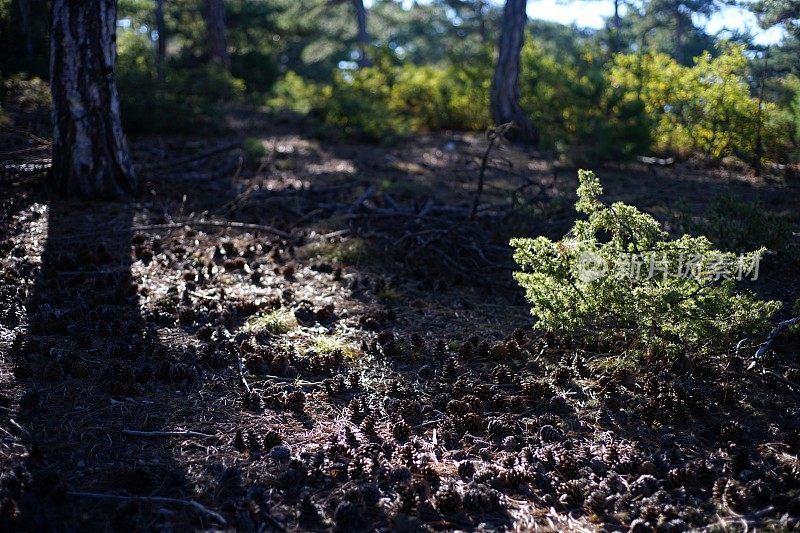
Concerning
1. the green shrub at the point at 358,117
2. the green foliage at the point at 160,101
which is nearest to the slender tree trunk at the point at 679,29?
the green shrub at the point at 358,117

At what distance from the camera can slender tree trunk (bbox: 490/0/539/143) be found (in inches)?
483

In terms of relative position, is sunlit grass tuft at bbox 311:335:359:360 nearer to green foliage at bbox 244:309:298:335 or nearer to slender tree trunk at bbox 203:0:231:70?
green foliage at bbox 244:309:298:335

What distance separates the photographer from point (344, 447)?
2.94 metres

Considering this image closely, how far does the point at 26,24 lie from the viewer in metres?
11.1

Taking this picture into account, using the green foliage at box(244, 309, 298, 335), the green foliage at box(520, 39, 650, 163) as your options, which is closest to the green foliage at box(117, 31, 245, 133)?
the green foliage at box(520, 39, 650, 163)

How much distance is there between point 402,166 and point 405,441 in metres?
7.02

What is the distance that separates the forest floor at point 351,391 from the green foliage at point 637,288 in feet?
0.86

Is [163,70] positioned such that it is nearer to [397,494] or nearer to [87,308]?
[87,308]

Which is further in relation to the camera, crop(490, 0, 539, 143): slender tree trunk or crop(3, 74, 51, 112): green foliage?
crop(490, 0, 539, 143): slender tree trunk

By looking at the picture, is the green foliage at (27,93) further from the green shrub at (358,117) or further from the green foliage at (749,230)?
the green foliage at (749,230)

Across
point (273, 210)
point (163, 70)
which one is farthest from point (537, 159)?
point (163, 70)

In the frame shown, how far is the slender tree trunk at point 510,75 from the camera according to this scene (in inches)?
483

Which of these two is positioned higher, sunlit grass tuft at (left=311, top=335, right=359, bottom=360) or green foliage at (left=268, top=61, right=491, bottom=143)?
green foliage at (left=268, top=61, right=491, bottom=143)

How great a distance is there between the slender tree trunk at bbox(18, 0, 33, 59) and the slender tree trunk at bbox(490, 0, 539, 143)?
313 inches
